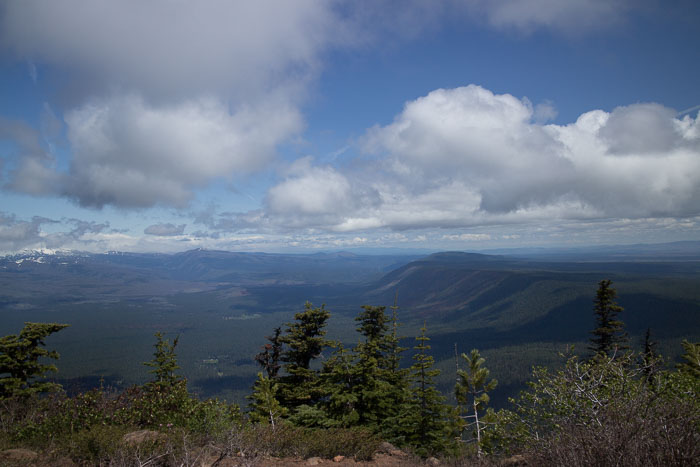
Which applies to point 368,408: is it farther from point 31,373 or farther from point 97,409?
point 31,373

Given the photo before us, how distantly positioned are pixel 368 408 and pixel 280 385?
Result: 9.16 meters

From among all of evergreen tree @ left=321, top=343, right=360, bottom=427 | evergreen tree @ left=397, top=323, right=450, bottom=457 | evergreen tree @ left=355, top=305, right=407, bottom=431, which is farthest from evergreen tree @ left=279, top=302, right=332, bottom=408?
evergreen tree @ left=397, top=323, right=450, bottom=457

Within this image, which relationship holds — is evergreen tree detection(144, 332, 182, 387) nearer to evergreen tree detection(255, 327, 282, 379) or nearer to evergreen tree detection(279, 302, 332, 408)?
evergreen tree detection(255, 327, 282, 379)

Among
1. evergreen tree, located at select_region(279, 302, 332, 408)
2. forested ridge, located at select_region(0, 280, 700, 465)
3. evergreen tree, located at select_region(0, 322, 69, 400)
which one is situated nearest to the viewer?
forested ridge, located at select_region(0, 280, 700, 465)

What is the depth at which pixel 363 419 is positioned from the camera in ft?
58.1

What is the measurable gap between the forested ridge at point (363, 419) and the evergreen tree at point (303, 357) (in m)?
0.12

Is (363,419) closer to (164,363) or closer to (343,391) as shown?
(343,391)

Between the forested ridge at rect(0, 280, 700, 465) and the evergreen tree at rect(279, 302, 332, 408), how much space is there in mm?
117

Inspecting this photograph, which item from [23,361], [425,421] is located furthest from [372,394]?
[23,361]

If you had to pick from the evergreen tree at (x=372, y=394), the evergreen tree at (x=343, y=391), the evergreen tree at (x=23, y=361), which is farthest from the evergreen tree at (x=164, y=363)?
the evergreen tree at (x=372, y=394)

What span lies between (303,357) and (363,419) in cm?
982

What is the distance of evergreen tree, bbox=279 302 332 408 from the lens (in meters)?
23.4

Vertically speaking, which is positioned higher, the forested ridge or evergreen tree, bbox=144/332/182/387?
the forested ridge

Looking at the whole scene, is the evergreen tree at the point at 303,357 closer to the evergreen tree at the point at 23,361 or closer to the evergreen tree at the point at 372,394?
the evergreen tree at the point at 372,394
